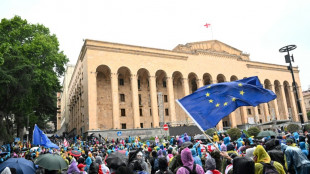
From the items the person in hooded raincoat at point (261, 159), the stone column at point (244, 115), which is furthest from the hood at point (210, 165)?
the stone column at point (244, 115)

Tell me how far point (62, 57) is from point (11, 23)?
6531mm

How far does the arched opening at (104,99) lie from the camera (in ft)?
111

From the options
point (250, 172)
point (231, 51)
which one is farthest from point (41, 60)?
point (231, 51)

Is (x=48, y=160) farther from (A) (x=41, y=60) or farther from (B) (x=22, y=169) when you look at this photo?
(A) (x=41, y=60)

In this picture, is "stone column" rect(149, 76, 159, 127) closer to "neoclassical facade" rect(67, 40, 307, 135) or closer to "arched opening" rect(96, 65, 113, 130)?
"neoclassical facade" rect(67, 40, 307, 135)

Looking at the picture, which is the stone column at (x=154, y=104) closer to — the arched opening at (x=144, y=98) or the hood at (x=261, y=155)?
the arched opening at (x=144, y=98)

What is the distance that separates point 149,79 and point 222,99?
28.6 m

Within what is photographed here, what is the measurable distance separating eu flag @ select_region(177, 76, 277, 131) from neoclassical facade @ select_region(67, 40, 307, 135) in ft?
81.9

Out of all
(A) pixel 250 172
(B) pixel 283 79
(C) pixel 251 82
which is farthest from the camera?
(B) pixel 283 79

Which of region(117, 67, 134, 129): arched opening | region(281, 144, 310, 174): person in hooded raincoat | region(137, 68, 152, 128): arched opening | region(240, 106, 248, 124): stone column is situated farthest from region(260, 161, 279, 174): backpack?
region(240, 106, 248, 124): stone column

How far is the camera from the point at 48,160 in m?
5.17

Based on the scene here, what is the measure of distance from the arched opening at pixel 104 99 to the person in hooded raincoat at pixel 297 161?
2920 cm

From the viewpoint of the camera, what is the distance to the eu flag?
6.55 m

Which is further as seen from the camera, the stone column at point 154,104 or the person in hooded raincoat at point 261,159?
the stone column at point 154,104
